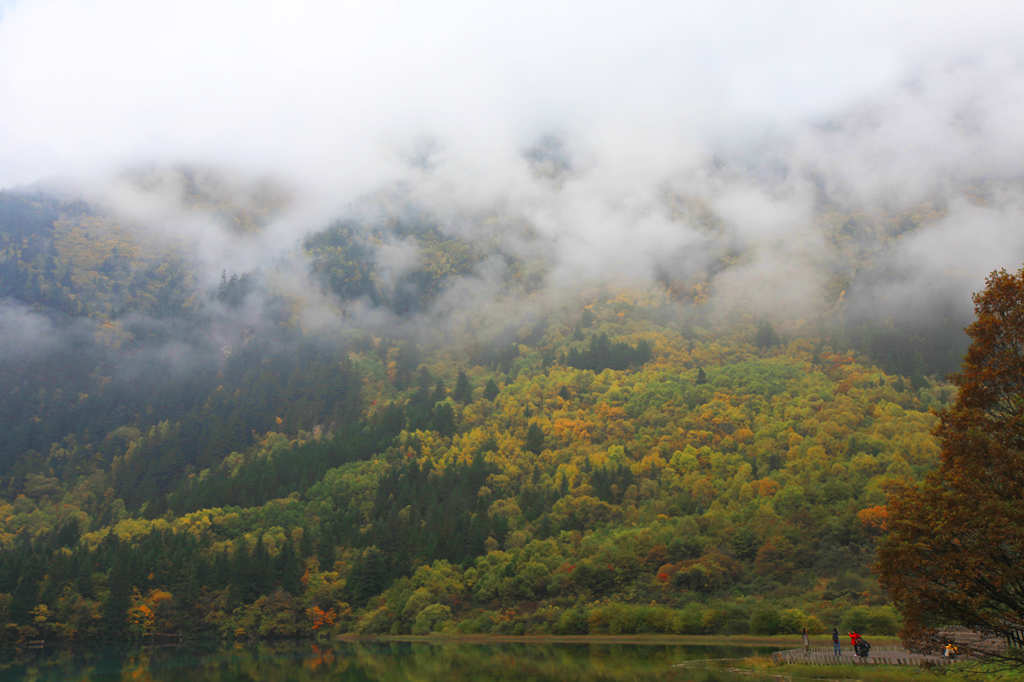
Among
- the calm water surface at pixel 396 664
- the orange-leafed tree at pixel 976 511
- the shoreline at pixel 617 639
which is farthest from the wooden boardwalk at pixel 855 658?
the orange-leafed tree at pixel 976 511

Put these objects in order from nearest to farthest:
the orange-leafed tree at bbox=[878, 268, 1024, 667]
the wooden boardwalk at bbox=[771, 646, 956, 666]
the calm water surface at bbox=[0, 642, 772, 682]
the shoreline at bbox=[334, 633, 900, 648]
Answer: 1. the orange-leafed tree at bbox=[878, 268, 1024, 667]
2. the wooden boardwalk at bbox=[771, 646, 956, 666]
3. the calm water surface at bbox=[0, 642, 772, 682]
4. the shoreline at bbox=[334, 633, 900, 648]

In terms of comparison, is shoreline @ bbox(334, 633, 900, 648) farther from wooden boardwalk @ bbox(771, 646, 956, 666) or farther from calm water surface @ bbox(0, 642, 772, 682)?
wooden boardwalk @ bbox(771, 646, 956, 666)

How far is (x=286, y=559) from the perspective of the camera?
159 meters

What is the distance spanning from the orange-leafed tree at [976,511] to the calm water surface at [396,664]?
80.9ft

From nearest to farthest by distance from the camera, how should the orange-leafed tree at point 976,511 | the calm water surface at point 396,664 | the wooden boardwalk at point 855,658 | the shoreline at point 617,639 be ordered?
the orange-leafed tree at point 976,511 → the wooden boardwalk at point 855,658 → the calm water surface at point 396,664 → the shoreline at point 617,639

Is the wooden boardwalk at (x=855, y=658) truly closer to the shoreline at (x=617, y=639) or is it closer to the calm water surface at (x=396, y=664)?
A: the calm water surface at (x=396, y=664)

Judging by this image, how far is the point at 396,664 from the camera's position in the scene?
81.1m

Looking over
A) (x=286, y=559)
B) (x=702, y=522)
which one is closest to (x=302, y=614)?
(x=286, y=559)

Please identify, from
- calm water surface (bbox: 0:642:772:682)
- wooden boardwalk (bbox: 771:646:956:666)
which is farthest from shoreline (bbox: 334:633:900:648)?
wooden boardwalk (bbox: 771:646:956:666)

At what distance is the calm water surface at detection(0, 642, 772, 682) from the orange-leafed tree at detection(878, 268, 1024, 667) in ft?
80.9

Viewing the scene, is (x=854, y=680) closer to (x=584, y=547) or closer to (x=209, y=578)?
(x=584, y=547)

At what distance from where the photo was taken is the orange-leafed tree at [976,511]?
30953 mm

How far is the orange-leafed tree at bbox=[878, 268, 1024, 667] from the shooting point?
31.0m

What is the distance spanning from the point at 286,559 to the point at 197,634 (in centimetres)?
2059
